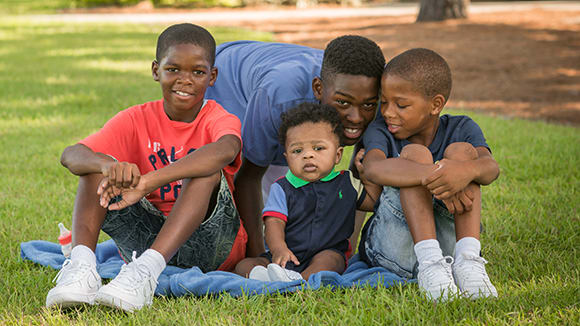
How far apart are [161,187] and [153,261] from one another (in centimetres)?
48

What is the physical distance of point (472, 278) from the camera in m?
2.69

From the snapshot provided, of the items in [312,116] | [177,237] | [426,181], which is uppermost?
[312,116]

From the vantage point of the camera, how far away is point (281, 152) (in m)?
3.45

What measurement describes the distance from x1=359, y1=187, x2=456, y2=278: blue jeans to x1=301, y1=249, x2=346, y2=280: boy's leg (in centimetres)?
17

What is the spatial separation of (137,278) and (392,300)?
1078 millimetres

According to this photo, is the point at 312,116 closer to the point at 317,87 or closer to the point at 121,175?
the point at 317,87

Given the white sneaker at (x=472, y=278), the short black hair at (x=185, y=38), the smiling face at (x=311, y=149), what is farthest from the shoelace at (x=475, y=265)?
the short black hair at (x=185, y=38)

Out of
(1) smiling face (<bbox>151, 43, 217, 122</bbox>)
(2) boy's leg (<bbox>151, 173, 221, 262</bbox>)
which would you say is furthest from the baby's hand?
(1) smiling face (<bbox>151, 43, 217, 122</bbox>)

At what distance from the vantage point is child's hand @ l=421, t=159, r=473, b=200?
2668 mm

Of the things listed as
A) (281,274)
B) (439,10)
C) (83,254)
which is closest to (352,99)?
(281,274)

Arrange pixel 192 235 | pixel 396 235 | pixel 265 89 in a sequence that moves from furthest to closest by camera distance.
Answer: pixel 265 89 → pixel 192 235 → pixel 396 235

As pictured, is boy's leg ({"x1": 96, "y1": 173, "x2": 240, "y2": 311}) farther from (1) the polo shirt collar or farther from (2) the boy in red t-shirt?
(1) the polo shirt collar

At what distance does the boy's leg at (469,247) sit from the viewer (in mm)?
2672

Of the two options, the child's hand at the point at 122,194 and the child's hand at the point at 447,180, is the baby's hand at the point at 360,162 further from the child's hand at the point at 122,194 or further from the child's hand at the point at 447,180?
the child's hand at the point at 122,194
